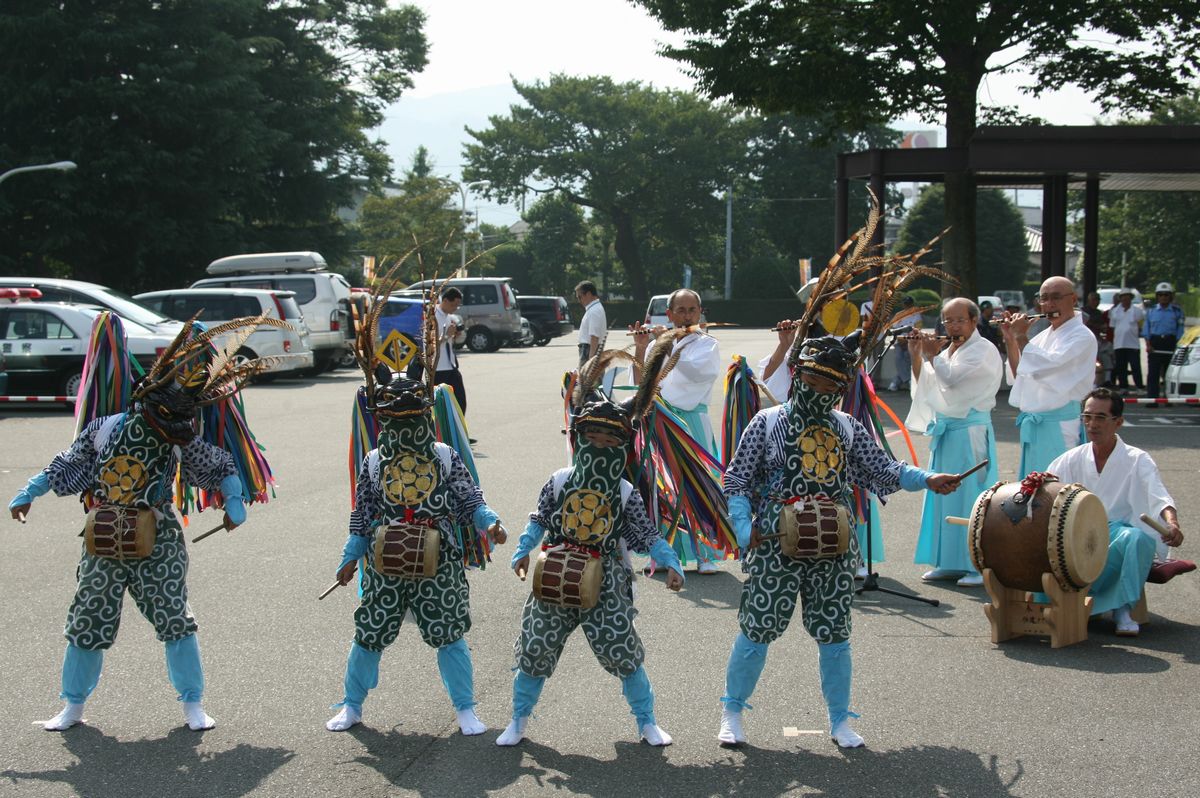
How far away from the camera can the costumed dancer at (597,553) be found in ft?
15.8

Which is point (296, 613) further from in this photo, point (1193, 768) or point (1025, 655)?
point (1193, 768)

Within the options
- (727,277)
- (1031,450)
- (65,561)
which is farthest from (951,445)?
(727,277)

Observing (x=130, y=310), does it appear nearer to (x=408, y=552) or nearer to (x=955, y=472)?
(x=955, y=472)

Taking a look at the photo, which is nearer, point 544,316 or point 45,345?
point 45,345

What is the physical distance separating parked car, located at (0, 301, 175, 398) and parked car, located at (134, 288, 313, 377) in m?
3.15

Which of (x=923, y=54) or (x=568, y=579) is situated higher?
(x=923, y=54)

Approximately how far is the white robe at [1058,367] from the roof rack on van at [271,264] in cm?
1982

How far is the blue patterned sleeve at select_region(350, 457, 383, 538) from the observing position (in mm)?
5082

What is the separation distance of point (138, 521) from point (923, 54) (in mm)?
18072

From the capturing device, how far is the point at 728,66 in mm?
21297

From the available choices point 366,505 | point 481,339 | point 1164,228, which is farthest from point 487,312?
point 366,505

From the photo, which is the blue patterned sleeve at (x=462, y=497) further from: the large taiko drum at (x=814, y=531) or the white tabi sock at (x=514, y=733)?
the large taiko drum at (x=814, y=531)

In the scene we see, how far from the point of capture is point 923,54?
20547 millimetres

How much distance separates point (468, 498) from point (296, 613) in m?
2.30
